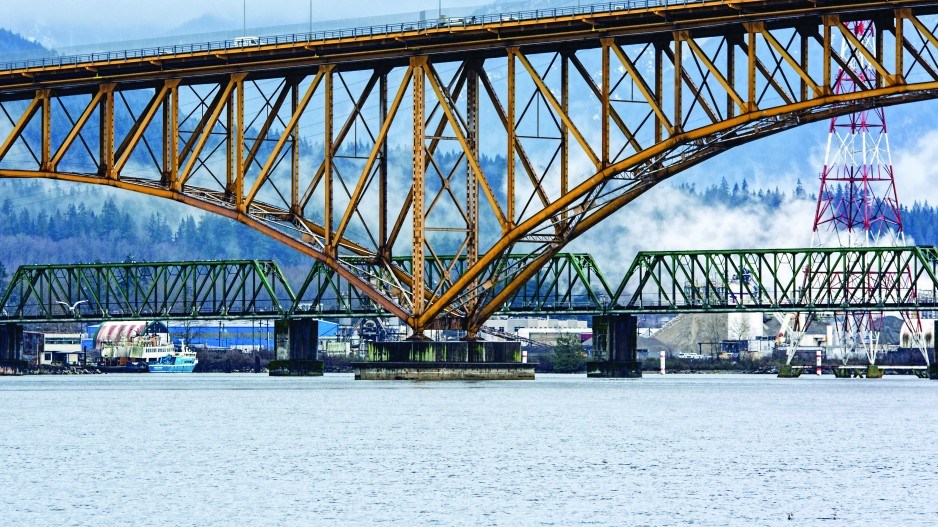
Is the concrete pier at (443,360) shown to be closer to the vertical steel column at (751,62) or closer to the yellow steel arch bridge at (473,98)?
the yellow steel arch bridge at (473,98)

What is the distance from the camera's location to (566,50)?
9538 cm

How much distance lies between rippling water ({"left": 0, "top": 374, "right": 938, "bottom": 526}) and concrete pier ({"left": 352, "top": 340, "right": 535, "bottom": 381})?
18065mm

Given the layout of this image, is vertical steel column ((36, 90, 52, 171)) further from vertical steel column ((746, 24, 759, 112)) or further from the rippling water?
vertical steel column ((746, 24, 759, 112))

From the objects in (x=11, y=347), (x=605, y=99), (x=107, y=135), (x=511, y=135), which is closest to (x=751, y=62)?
(x=605, y=99)

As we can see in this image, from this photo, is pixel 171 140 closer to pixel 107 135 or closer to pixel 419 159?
pixel 107 135

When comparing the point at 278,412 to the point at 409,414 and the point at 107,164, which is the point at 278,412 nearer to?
the point at 409,414

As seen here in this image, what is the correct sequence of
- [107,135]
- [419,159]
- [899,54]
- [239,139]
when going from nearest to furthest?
[899,54]
[419,159]
[239,139]
[107,135]

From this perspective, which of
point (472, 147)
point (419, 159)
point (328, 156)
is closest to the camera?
point (419, 159)

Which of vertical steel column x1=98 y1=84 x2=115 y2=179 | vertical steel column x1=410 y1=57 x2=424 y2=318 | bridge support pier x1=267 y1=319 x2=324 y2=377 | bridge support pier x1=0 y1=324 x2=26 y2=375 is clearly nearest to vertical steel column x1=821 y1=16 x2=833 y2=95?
vertical steel column x1=410 y1=57 x2=424 y2=318

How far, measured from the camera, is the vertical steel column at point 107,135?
106062mm

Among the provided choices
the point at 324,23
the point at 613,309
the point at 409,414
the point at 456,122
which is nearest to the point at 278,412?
the point at 409,414

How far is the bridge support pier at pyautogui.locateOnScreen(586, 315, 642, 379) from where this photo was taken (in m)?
155

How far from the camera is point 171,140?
104188 mm

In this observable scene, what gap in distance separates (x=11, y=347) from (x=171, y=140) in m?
93.9
